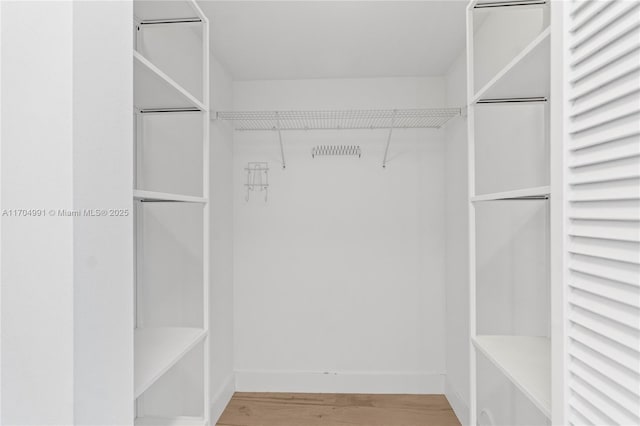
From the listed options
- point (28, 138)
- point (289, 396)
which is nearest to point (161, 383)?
point (289, 396)

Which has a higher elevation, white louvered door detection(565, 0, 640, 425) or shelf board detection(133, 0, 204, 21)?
shelf board detection(133, 0, 204, 21)

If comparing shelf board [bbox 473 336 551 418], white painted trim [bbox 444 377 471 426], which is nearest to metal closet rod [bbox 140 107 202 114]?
shelf board [bbox 473 336 551 418]

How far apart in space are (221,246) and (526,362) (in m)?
1.92

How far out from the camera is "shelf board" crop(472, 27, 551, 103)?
102 centimetres

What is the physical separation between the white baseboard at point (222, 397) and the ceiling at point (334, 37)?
7.16ft

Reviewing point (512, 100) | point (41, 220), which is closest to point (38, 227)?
point (41, 220)

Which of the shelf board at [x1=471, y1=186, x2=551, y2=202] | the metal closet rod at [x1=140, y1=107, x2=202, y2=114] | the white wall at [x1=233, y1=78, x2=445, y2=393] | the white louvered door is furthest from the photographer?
the white wall at [x1=233, y1=78, x2=445, y2=393]

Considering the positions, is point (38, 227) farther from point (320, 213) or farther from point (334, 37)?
point (320, 213)

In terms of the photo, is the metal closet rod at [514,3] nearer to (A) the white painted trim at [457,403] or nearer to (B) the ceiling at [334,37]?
(B) the ceiling at [334,37]

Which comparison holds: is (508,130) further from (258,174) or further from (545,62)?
(258,174)

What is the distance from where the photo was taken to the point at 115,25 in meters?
0.88

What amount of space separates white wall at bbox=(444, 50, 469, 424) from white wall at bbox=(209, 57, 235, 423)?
1559mm

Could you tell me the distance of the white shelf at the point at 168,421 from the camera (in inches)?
58.6

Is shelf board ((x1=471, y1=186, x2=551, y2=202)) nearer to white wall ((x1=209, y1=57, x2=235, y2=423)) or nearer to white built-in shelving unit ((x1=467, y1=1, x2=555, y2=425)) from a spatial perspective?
white built-in shelving unit ((x1=467, y1=1, x2=555, y2=425))
